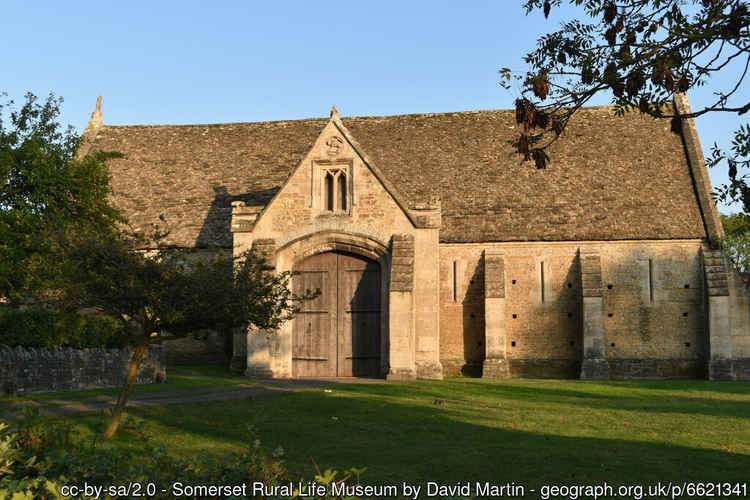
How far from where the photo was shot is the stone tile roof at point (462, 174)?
31141mm

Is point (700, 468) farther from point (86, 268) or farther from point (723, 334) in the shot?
point (723, 334)

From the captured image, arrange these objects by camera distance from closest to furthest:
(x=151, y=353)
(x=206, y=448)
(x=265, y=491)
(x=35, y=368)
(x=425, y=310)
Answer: (x=265, y=491), (x=206, y=448), (x=35, y=368), (x=151, y=353), (x=425, y=310)

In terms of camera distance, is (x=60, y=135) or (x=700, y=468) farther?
(x=60, y=135)

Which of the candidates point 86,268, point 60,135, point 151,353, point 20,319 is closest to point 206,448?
point 86,268

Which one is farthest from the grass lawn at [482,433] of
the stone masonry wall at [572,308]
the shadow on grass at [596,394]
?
the stone masonry wall at [572,308]

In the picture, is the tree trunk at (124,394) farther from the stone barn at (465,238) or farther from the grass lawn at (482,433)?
the stone barn at (465,238)

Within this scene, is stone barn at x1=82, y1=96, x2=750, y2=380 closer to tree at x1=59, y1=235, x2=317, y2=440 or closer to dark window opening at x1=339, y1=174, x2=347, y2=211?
dark window opening at x1=339, y1=174, x2=347, y2=211

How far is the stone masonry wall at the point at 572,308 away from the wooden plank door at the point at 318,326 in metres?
5.67

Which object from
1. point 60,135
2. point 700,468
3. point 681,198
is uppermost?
point 60,135

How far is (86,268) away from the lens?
40.5ft

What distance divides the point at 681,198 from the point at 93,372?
80.1ft

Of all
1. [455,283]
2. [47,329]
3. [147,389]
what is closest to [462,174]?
[455,283]

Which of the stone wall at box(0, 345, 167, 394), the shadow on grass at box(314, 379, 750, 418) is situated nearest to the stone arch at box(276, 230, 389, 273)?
the shadow on grass at box(314, 379, 750, 418)

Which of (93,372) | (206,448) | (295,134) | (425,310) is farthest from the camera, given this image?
(295,134)
